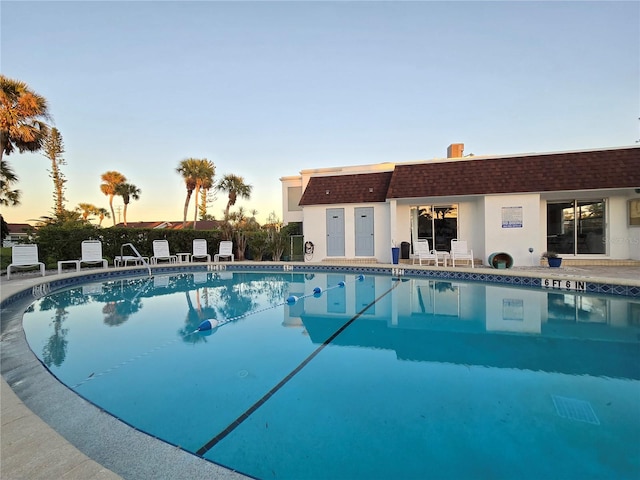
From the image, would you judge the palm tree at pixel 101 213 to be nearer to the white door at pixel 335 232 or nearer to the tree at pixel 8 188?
the tree at pixel 8 188

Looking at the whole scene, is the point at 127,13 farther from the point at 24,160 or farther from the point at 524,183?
the point at 524,183

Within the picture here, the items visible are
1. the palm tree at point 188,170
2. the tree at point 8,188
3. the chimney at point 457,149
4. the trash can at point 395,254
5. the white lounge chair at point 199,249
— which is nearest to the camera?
the trash can at point 395,254

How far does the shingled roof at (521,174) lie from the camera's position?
10.9 m

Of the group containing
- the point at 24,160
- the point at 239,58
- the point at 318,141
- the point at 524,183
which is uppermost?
the point at 239,58

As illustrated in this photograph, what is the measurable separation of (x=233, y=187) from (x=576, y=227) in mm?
27474

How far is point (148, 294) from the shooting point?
849cm

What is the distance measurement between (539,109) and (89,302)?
1786cm

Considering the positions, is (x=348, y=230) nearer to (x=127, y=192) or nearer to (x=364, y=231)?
(x=364, y=231)

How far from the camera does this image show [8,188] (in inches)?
716

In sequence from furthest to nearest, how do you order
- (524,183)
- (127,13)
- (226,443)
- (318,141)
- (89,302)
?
1. (318,141)
2. (524,183)
3. (127,13)
4. (89,302)
5. (226,443)

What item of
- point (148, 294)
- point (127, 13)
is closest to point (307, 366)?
point (148, 294)

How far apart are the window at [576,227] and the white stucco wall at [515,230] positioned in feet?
4.83

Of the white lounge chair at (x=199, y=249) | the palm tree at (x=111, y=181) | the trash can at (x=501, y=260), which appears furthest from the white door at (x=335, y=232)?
the palm tree at (x=111, y=181)

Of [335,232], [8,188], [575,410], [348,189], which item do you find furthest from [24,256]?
[575,410]
